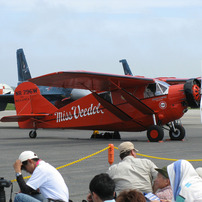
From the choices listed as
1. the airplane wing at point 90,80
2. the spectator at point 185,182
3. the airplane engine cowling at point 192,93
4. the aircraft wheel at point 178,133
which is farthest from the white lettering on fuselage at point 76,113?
the spectator at point 185,182

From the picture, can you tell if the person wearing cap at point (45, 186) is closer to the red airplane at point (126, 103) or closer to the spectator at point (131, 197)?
the spectator at point (131, 197)

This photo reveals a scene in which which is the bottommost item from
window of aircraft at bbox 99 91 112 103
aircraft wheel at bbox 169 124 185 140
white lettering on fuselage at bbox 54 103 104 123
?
aircraft wheel at bbox 169 124 185 140

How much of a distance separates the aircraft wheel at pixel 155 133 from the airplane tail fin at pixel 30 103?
5.96m

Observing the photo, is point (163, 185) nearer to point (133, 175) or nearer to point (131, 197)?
point (133, 175)

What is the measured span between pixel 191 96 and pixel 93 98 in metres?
4.46

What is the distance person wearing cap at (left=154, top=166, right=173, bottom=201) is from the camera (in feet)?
18.2

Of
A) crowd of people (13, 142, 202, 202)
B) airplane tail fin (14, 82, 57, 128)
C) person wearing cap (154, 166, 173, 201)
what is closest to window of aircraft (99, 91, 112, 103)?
airplane tail fin (14, 82, 57, 128)

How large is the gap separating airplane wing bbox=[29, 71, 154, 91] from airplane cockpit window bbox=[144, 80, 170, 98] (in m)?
0.24

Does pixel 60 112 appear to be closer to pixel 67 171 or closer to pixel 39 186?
pixel 67 171

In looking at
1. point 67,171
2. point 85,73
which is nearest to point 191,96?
point 85,73

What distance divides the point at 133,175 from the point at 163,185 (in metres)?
0.77

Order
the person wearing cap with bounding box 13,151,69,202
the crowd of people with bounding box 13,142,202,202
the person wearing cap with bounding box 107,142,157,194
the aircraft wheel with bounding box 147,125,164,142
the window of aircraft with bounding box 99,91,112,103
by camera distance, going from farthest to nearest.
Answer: the window of aircraft with bounding box 99,91,112,103 < the aircraft wheel with bounding box 147,125,164,142 < the person wearing cap with bounding box 107,142,157,194 < the person wearing cap with bounding box 13,151,69,202 < the crowd of people with bounding box 13,142,202,202

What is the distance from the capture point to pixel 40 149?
16.1 m

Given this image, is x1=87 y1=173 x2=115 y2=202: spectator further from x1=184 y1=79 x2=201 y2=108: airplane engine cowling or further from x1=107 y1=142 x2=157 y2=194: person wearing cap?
x1=184 y1=79 x2=201 y2=108: airplane engine cowling
